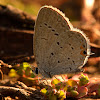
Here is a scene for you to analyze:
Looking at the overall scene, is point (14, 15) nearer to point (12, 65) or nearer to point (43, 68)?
point (12, 65)

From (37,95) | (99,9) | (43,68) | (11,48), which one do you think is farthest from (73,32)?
(99,9)

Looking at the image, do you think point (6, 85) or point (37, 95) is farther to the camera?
point (6, 85)

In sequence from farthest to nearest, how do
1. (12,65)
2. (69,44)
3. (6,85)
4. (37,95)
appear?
(12,65), (69,44), (6,85), (37,95)

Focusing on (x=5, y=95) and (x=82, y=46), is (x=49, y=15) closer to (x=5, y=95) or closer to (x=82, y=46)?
(x=82, y=46)

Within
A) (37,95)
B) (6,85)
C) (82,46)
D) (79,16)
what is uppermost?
(79,16)

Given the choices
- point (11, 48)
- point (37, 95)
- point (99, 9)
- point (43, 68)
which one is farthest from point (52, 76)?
point (99, 9)

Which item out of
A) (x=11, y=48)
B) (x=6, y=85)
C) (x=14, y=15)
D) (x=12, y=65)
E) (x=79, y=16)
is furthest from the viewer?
(x=79, y=16)

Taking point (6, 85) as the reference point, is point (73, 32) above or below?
above
